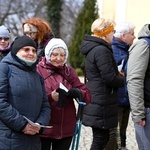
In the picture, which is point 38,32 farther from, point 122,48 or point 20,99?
point 20,99

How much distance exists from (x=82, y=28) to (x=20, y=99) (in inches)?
672

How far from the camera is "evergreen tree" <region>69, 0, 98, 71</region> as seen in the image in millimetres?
19703

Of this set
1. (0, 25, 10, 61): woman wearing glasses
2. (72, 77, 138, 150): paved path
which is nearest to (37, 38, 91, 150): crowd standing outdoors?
(0, 25, 10, 61): woman wearing glasses

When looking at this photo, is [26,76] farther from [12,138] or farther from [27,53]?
[12,138]

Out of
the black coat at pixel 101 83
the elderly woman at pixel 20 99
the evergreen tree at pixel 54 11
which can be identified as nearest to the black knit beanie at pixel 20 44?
the elderly woman at pixel 20 99

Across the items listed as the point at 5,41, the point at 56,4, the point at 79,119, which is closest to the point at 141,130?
the point at 79,119

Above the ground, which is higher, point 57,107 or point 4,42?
point 4,42

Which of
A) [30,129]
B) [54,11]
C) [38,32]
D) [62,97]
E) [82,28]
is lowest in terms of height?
[82,28]

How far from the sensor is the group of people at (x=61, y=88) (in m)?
3.09

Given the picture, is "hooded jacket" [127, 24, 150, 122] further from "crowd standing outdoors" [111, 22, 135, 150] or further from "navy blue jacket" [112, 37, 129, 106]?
"navy blue jacket" [112, 37, 129, 106]

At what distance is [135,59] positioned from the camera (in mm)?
3477

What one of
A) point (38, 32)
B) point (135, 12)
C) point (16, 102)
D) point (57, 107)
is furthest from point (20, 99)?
point (135, 12)

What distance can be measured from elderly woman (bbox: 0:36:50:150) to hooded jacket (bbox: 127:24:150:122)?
79cm

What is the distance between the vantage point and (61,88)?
11.5 ft
